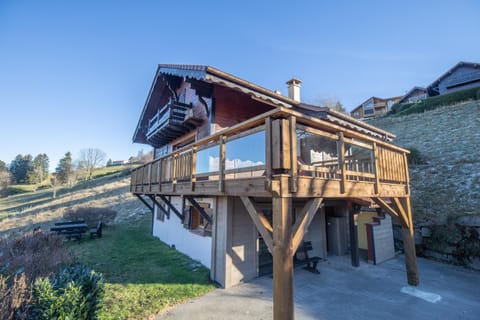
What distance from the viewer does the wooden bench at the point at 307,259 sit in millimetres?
6586

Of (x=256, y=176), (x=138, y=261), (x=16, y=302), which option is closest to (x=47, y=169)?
(x=138, y=261)

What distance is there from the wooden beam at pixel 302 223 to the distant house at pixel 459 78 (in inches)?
1333

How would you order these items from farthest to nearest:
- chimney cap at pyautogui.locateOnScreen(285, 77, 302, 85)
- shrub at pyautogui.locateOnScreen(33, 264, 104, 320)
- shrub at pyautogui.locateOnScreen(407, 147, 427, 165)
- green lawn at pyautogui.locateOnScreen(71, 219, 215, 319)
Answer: shrub at pyautogui.locateOnScreen(407, 147, 427, 165)
chimney cap at pyautogui.locateOnScreen(285, 77, 302, 85)
green lawn at pyautogui.locateOnScreen(71, 219, 215, 319)
shrub at pyautogui.locateOnScreen(33, 264, 104, 320)

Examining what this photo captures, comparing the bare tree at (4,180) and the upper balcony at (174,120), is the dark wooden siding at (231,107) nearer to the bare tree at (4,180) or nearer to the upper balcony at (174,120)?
the upper balcony at (174,120)

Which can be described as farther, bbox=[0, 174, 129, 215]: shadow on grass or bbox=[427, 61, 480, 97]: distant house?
bbox=[0, 174, 129, 215]: shadow on grass

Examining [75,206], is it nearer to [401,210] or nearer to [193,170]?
[193,170]

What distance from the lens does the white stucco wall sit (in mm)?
6895

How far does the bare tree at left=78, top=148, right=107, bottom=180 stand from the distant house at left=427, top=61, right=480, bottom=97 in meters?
59.0

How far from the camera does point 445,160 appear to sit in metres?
12.7

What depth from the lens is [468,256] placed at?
7012mm

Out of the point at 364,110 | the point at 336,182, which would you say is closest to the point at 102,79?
the point at 336,182

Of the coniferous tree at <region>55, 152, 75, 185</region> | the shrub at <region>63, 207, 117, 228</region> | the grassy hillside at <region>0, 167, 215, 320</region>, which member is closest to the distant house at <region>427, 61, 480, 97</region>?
the grassy hillside at <region>0, 167, 215, 320</region>

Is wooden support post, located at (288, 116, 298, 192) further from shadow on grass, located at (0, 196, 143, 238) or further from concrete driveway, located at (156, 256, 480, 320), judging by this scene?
shadow on grass, located at (0, 196, 143, 238)

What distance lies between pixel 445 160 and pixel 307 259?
12524 mm
